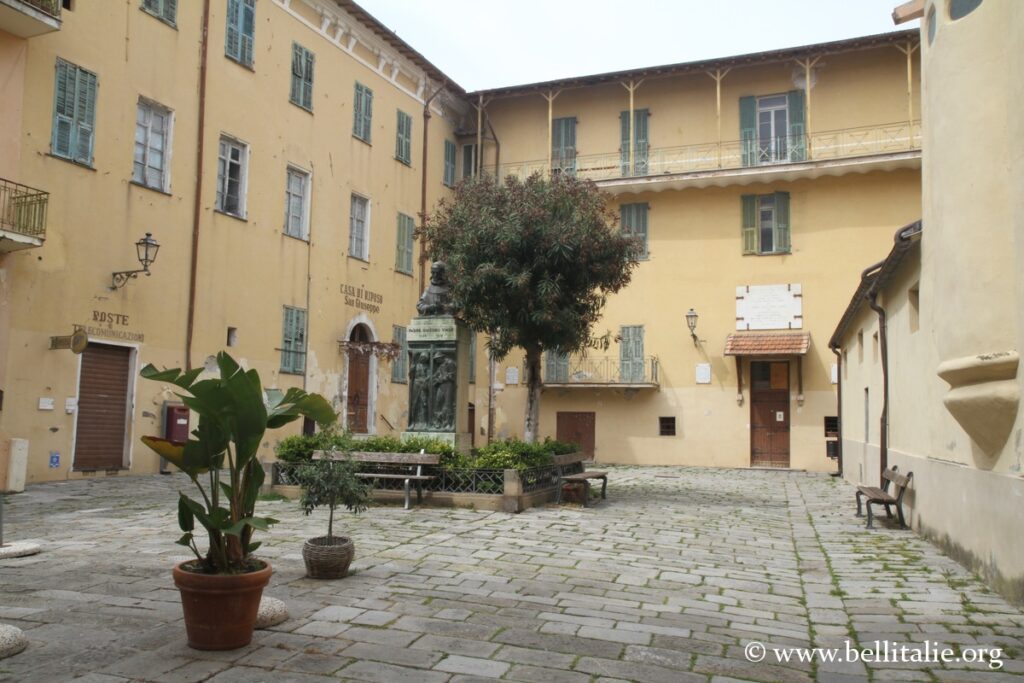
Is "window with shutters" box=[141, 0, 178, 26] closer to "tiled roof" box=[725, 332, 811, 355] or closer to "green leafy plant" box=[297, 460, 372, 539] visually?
"green leafy plant" box=[297, 460, 372, 539]

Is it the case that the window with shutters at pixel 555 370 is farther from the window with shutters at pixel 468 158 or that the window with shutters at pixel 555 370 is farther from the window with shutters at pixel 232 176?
the window with shutters at pixel 232 176

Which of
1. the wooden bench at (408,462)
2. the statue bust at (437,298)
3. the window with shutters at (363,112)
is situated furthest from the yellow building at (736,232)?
the wooden bench at (408,462)

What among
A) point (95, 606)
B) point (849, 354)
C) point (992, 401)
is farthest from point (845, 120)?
point (95, 606)

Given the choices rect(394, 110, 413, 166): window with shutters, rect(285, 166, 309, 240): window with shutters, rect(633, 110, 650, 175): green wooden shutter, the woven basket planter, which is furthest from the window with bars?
the woven basket planter

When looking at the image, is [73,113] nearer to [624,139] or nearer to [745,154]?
[624,139]

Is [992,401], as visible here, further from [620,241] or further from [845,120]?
[845,120]

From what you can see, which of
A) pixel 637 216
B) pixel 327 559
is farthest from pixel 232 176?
pixel 327 559

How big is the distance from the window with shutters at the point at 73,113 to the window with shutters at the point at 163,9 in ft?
6.67

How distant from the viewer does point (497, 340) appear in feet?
44.6

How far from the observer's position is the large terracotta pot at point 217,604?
4.31 meters

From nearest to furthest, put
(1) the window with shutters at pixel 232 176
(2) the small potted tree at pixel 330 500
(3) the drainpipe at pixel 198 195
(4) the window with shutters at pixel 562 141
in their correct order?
(2) the small potted tree at pixel 330 500 → (3) the drainpipe at pixel 198 195 → (1) the window with shutters at pixel 232 176 → (4) the window with shutters at pixel 562 141

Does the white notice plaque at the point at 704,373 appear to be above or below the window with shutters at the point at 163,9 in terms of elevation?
below

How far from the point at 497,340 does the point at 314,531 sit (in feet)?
18.5

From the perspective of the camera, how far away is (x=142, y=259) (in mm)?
14820
